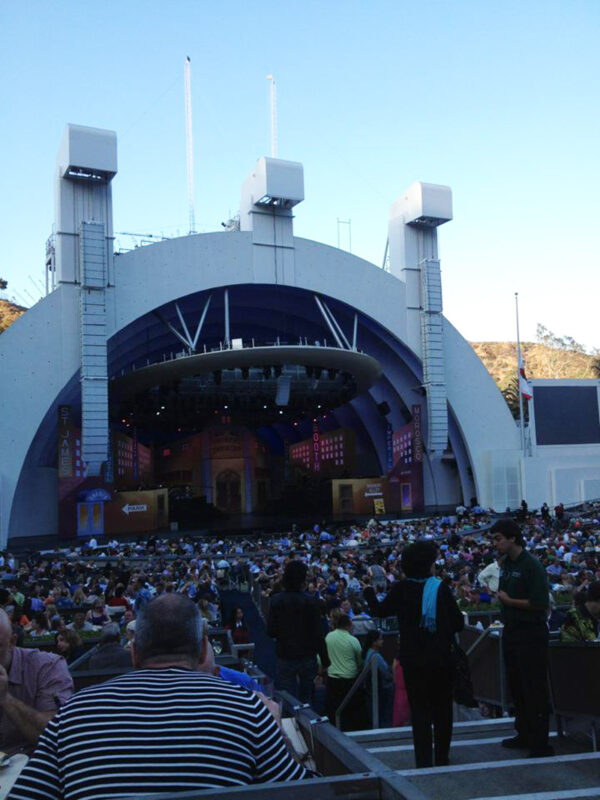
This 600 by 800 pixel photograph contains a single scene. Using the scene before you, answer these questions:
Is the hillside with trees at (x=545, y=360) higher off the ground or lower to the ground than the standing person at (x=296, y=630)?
higher

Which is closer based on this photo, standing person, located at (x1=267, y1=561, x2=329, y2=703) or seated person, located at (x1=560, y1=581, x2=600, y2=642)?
seated person, located at (x1=560, y1=581, x2=600, y2=642)

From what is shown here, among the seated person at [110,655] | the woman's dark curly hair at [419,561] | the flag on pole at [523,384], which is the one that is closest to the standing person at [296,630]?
the seated person at [110,655]

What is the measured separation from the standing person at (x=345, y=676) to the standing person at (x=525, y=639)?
5.68ft

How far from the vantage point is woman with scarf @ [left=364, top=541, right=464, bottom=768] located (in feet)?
13.9

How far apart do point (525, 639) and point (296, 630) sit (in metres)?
2.16

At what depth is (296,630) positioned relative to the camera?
615 cm

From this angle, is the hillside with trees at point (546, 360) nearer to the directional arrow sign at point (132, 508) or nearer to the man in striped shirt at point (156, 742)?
the directional arrow sign at point (132, 508)

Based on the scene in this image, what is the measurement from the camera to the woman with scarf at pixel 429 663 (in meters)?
4.25

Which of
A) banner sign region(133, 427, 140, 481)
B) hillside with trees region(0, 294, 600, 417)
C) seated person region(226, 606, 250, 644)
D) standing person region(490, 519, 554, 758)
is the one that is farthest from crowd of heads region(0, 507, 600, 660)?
hillside with trees region(0, 294, 600, 417)

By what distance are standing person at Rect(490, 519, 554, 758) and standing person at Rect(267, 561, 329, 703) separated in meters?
1.80

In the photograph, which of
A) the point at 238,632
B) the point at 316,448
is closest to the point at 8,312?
the point at 316,448

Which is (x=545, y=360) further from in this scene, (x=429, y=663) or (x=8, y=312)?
(x=429, y=663)

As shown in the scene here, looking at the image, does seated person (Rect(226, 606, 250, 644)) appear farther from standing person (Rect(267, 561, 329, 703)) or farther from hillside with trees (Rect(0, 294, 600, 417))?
hillside with trees (Rect(0, 294, 600, 417))

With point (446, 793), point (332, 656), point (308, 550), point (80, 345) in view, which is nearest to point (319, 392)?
point (80, 345)
